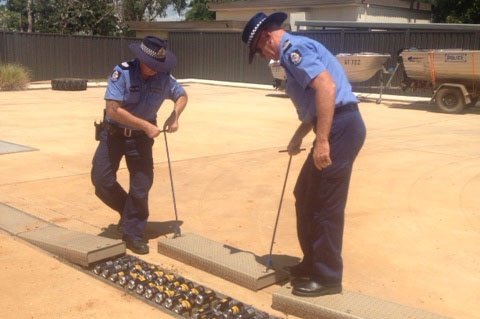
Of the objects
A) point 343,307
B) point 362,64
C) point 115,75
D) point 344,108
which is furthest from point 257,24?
point 362,64

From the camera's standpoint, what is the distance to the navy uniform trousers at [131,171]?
517 cm

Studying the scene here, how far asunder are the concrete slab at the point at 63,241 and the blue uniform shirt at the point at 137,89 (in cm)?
102

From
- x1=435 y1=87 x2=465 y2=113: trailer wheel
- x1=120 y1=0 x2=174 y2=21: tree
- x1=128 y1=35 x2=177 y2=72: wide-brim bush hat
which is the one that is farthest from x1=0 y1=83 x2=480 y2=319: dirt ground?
x1=120 y1=0 x2=174 y2=21: tree

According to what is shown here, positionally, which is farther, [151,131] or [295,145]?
[151,131]

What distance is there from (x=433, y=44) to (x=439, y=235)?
15565 mm

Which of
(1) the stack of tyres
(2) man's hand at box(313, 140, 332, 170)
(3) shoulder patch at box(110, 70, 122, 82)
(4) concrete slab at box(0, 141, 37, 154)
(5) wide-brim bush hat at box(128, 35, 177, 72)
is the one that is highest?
(5) wide-brim bush hat at box(128, 35, 177, 72)

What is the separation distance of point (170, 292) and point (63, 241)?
129 centimetres

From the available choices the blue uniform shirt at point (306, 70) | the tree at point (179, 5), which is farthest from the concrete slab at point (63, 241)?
the tree at point (179, 5)

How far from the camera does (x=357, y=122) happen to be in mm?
3908

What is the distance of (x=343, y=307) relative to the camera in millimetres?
A: 3859

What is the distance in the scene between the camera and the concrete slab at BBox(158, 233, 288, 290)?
450 centimetres

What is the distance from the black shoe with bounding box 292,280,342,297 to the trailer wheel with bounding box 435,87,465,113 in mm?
13189

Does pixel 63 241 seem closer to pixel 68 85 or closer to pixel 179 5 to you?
pixel 68 85

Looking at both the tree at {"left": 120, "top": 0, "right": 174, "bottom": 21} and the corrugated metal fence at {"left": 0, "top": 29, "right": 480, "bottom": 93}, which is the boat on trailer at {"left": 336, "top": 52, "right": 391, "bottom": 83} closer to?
the corrugated metal fence at {"left": 0, "top": 29, "right": 480, "bottom": 93}
